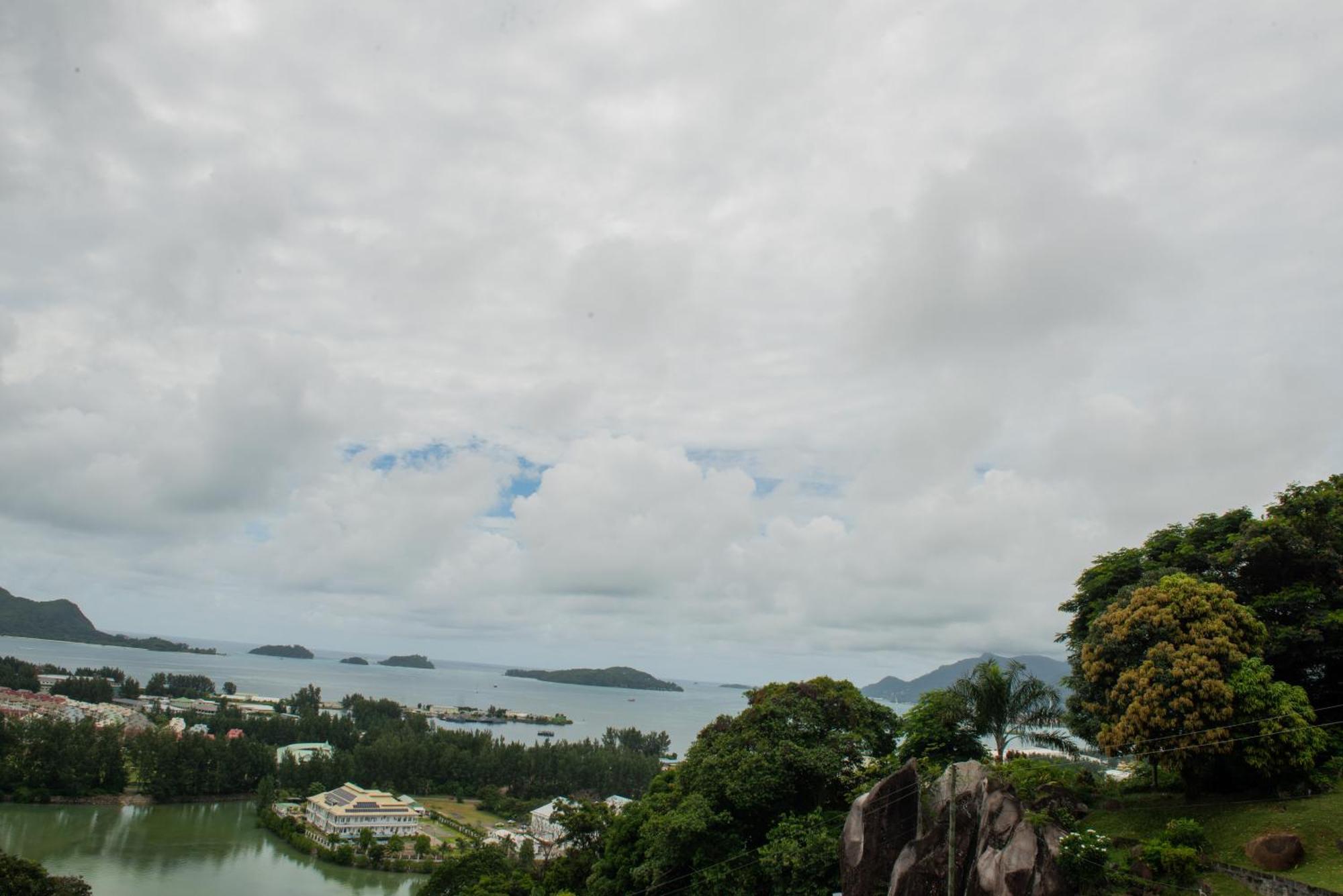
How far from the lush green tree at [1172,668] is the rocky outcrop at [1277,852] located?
4.93 ft

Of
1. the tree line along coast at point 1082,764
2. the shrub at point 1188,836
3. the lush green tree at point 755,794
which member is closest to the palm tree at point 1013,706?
the tree line along coast at point 1082,764

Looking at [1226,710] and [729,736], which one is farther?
[729,736]

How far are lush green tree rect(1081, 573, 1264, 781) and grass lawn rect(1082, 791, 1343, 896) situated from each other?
92 centimetres

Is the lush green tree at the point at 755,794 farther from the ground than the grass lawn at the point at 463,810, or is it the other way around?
the lush green tree at the point at 755,794

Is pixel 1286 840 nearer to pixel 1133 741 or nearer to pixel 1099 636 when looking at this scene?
pixel 1133 741

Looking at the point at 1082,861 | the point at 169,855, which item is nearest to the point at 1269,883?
the point at 1082,861

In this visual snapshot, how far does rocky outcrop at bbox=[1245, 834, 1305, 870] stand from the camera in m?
12.5

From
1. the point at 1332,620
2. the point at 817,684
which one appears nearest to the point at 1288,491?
the point at 1332,620

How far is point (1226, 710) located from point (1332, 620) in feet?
16.1

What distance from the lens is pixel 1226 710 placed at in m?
13.8

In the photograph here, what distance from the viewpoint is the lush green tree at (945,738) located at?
20.9 metres

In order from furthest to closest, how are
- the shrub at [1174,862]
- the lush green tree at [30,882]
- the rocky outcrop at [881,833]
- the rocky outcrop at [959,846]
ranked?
the lush green tree at [30,882], the rocky outcrop at [881,833], the rocky outcrop at [959,846], the shrub at [1174,862]

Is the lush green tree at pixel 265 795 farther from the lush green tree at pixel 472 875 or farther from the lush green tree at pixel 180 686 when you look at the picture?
the lush green tree at pixel 180 686

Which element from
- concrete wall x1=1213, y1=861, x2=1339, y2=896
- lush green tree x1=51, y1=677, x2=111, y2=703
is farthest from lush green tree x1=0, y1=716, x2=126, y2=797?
concrete wall x1=1213, y1=861, x2=1339, y2=896
